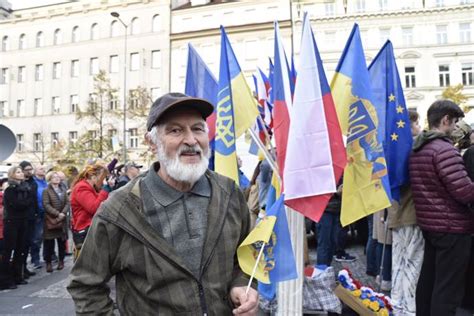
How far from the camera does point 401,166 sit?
3768 millimetres

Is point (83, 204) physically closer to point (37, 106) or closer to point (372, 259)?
point (372, 259)

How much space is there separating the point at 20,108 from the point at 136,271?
48220 millimetres

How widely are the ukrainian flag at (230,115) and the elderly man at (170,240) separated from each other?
4.53 ft

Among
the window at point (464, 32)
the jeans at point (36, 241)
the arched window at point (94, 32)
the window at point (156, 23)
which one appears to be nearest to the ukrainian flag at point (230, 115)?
the jeans at point (36, 241)

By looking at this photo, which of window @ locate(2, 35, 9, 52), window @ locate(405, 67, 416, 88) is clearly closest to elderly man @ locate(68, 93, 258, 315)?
window @ locate(405, 67, 416, 88)

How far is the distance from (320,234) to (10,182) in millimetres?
4942

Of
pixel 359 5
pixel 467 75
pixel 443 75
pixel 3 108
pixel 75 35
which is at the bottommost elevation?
pixel 3 108

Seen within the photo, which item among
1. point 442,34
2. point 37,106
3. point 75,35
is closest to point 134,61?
point 75,35

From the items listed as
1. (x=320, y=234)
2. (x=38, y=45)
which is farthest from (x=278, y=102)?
(x=38, y=45)

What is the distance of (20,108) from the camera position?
43.5 meters

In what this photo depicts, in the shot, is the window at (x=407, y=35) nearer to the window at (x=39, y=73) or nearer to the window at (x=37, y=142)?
the window at (x=39, y=73)

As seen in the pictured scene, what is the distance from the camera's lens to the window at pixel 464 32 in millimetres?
32344

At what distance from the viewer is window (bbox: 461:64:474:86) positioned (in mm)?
31969

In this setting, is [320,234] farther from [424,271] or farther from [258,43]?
[258,43]
